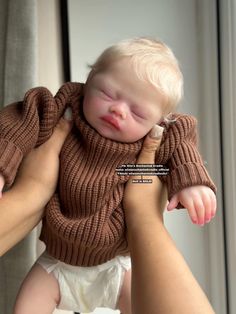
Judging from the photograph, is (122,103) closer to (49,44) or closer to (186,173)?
(186,173)

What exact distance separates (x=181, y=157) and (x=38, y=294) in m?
0.36

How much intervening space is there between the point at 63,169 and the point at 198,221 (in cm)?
25

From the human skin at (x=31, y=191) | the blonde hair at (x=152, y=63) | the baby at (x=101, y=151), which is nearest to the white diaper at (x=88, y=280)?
the baby at (x=101, y=151)

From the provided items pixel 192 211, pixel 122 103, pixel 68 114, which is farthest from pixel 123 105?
pixel 192 211

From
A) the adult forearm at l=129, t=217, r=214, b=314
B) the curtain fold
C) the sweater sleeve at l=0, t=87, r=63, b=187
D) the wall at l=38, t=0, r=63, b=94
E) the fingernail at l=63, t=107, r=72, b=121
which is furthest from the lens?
the wall at l=38, t=0, r=63, b=94

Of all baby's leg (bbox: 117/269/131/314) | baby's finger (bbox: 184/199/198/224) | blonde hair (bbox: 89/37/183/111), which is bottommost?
baby's leg (bbox: 117/269/131/314)

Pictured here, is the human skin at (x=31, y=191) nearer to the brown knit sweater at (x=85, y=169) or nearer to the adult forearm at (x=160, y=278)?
the brown knit sweater at (x=85, y=169)

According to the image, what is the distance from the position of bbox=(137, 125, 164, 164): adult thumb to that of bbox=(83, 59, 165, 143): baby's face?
0.02 m

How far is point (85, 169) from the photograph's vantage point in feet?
2.52

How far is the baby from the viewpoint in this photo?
2.43ft

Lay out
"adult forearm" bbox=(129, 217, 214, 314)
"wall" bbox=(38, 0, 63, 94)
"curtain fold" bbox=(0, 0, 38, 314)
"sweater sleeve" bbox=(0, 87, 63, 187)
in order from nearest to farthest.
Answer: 1. "adult forearm" bbox=(129, 217, 214, 314)
2. "sweater sleeve" bbox=(0, 87, 63, 187)
3. "curtain fold" bbox=(0, 0, 38, 314)
4. "wall" bbox=(38, 0, 63, 94)

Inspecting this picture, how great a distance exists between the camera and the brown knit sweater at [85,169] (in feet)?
2.44

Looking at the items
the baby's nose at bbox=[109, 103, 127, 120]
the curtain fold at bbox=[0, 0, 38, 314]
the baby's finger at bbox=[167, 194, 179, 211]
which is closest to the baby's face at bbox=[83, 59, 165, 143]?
the baby's nose at bbox=[109, 103, 127, 120]

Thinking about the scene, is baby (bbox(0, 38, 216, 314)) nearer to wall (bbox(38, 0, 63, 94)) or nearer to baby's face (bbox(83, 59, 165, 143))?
baby's face (bbox(83, 59, 165, 143))
